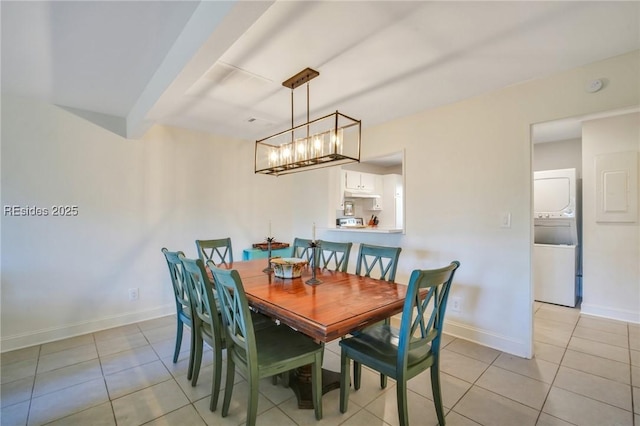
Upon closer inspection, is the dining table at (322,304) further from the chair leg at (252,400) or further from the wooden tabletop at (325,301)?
the chair leg at (252,400)

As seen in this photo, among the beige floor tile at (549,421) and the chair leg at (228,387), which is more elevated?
the chair leg at (228,387)

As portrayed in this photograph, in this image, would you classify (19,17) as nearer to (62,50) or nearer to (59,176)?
(62,50)

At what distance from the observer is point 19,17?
1.61 m

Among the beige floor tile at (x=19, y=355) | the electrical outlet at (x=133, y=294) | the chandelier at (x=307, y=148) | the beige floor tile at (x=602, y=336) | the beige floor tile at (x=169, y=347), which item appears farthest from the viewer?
the electrical outlet at (x=133, y=294)

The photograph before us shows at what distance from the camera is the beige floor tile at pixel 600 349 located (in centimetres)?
247

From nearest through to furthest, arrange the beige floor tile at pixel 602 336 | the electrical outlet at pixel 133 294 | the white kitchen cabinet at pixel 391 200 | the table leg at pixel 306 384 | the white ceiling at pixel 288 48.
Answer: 1. the white ceiling at pixel 288 48
2. the table leg at pixel 306 384
3. the beige floor tile at pixel 602 336
4. the electrical outlet at pixel 133 294
5. the white kitchen cabinet at pixel 391 200

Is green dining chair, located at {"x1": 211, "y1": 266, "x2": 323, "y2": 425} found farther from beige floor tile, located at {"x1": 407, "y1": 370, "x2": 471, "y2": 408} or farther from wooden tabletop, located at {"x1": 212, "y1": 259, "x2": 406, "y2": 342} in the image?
beige floor tile, located at {"x1": 407, "y1": 370, "x2": 471, "y2": 408}

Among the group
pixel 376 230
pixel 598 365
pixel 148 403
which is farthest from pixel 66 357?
pixel 598 365

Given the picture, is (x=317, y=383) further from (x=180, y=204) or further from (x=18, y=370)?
(x=180, y=204)

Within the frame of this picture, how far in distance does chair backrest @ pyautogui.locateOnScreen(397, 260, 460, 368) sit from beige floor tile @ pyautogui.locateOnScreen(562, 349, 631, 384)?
161 cm

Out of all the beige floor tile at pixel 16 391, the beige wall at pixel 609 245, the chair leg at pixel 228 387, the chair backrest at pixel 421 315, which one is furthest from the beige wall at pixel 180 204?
the chair leg at pixel 228 387

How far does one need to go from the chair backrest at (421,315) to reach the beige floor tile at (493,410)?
505 millimetres

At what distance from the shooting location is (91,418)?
5.70ft

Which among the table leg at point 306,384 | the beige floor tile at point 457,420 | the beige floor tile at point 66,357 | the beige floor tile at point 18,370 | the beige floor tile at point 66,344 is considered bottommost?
the beige floor tile at point 66,344
